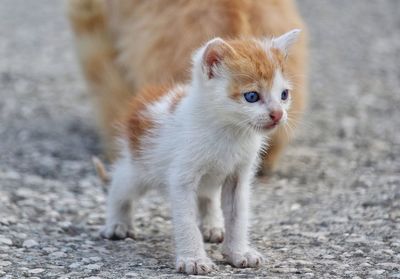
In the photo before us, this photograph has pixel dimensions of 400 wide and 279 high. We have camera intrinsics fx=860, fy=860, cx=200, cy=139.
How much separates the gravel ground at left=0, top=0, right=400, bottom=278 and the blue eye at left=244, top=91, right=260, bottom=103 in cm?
89

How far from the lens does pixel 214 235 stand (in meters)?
5.08

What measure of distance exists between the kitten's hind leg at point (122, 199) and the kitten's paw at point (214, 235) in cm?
45

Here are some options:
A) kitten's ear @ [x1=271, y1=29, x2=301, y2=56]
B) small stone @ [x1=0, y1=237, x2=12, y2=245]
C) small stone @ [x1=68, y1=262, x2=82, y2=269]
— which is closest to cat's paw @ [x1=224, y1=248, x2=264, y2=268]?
small stone @ [x1=68, y1=262, x2=82, y2=269]

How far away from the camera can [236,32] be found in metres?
5.64

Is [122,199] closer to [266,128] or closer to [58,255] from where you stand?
[58,255]

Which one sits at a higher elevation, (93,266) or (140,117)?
(140,117)

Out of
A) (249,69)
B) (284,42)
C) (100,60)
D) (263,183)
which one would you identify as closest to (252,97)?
(249,69)

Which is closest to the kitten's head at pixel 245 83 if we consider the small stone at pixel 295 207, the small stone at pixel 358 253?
the small stone at pixel 358 253

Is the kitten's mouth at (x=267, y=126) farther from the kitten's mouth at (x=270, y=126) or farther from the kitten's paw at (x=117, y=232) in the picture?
the kitten's paw at (x=117, y=232)

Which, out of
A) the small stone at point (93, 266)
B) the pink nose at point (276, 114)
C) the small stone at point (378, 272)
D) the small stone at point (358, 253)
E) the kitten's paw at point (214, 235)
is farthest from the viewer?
the kitten's paw at point (214, 235)

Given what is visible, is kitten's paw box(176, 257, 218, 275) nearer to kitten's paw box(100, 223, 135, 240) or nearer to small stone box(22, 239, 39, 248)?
kitten's paw box(100, 223, 135, 240)

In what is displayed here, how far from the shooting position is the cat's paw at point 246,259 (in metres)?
4.48

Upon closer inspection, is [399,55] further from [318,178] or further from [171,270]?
[171,270]

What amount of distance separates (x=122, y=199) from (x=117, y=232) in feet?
0.70
